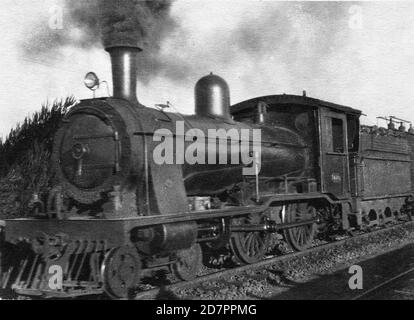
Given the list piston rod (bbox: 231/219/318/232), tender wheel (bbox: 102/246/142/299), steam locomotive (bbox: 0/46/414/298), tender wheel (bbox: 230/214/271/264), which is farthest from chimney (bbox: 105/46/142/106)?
tender wheel (bbox: 230/214/271/264)

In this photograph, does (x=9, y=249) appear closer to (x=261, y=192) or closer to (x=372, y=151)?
(x=261, y=192)

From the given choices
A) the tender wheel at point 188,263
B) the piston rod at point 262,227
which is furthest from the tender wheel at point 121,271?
the piston rod at point 262,227

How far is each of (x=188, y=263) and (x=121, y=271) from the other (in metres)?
1.58

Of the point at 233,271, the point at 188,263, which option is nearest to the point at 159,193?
the point at 188,263

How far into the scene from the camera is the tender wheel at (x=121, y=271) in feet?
19.9

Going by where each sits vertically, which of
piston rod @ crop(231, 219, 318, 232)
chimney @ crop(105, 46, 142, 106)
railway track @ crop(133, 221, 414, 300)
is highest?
chimney @ crop(105, 46, 142, 106)

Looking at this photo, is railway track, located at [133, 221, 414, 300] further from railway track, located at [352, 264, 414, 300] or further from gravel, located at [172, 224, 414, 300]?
railway track, located at [352, 264, 414, 300]

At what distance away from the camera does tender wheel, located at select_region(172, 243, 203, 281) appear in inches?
292

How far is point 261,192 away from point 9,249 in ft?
15.3

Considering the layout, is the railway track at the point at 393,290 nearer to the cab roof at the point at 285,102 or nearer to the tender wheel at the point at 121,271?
the tender wheel at the point at 121,271

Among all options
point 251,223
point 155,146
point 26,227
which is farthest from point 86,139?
point 251,223

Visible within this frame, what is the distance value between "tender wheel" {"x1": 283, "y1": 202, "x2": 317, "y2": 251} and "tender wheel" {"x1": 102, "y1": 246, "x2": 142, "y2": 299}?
455 cm
